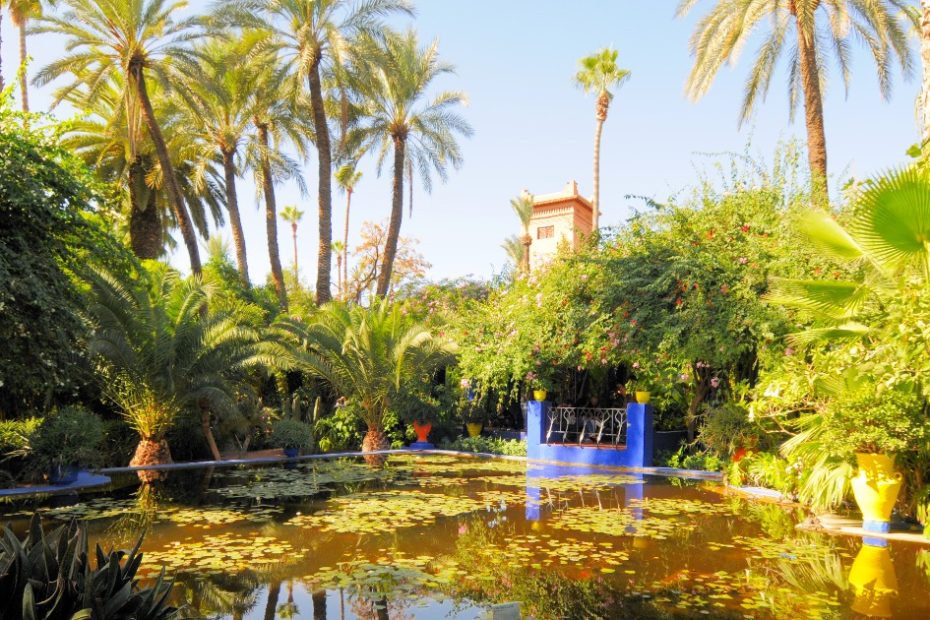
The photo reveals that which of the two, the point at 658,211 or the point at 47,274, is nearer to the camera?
the point at 47,274

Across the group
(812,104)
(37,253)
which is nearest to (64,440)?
(37,253)

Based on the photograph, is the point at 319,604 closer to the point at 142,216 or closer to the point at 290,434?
the point at 290,434

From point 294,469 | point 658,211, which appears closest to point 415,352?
point 294,469

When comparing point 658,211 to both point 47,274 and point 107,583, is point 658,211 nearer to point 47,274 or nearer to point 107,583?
point 47,274

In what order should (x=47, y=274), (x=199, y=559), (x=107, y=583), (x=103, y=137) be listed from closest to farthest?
(x=107, y=583), (x=199, y=559), (x=47, y=274), (x=103, y=137)

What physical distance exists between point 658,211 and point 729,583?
11.1m

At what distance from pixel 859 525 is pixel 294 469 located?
10073mm

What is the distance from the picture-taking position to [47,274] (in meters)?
9.59

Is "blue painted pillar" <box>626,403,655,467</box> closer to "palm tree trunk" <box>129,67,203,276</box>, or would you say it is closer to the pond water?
the pond water

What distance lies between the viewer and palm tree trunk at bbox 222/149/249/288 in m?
23.6

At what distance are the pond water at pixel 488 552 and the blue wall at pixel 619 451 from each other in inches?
119

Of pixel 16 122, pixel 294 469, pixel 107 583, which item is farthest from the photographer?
pixel 294 469

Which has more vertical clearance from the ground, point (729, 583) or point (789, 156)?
point (789, 156)

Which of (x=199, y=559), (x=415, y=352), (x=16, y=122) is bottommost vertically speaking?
(x=199, y=559)
